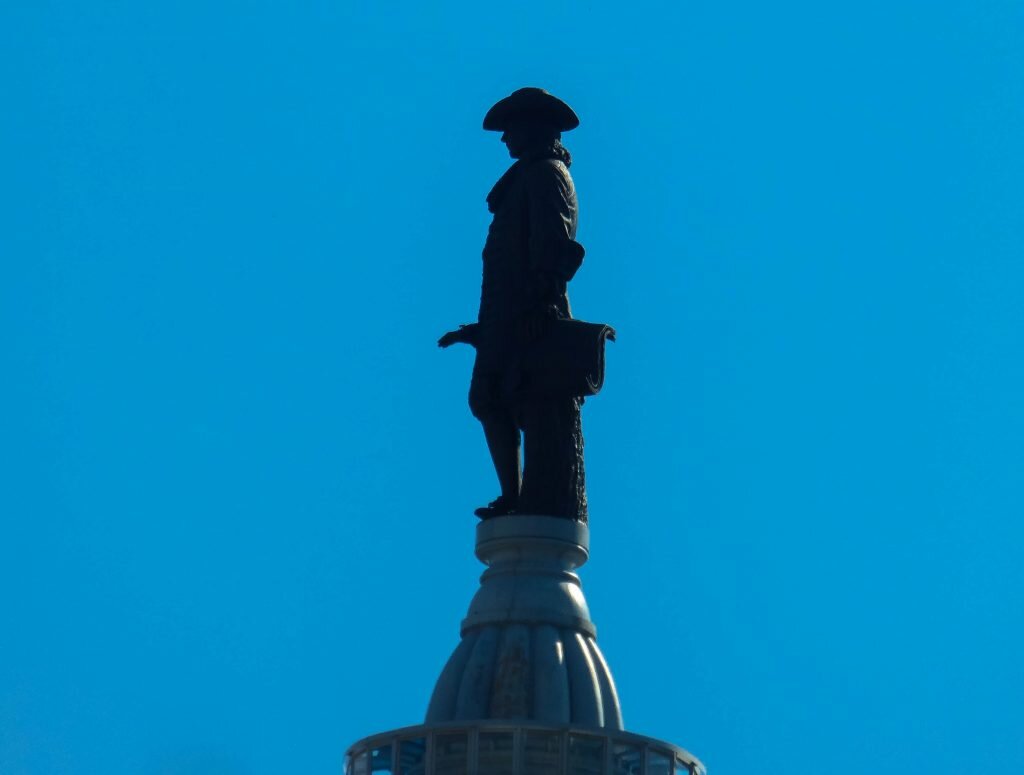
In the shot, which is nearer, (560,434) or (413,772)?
(413,772)

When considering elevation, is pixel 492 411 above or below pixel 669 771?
above

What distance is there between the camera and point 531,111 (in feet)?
154

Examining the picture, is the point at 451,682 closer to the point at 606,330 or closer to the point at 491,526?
the point at 491,526

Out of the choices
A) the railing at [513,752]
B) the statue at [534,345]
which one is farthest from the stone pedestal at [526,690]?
the statue at [534,345]

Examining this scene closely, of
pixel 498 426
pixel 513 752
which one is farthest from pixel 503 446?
pixel 513 752

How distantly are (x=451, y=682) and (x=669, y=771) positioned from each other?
3.11 m

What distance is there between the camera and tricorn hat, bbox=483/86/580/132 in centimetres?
4694

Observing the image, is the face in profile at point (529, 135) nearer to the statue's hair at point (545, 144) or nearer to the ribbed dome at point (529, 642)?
the statue's hair at point (545, 144)

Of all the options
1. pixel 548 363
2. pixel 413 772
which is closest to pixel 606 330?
pixel 548 363

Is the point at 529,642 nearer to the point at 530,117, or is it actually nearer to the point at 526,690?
the point at 526,690

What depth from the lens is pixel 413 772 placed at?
1679 inches

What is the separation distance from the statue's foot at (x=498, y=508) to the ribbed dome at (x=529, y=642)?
25 cm

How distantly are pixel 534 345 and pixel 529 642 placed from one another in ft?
14.6

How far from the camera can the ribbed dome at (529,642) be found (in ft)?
141
